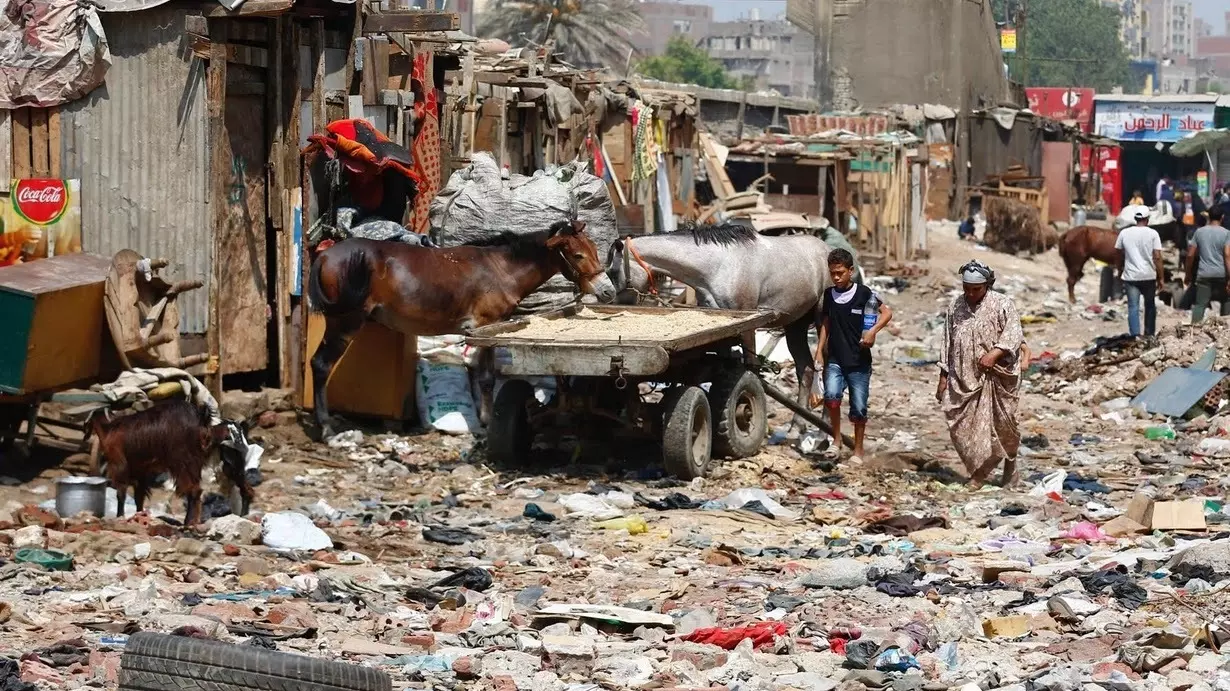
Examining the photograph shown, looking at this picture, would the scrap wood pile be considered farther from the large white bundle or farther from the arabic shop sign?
the arabic shop sign

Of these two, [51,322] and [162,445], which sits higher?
[51,322]

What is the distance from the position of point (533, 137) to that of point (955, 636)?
12.8 m

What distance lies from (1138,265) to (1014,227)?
14.6 meters

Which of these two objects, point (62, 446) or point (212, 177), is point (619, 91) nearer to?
point (212, 177)

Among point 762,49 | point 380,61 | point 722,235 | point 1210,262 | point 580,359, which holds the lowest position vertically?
point 580,359

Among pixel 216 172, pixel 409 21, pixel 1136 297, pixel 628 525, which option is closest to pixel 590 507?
pixel 628 525

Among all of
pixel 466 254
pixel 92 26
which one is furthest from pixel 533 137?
pixel 92 26

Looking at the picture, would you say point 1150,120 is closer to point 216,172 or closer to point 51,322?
point 216,172

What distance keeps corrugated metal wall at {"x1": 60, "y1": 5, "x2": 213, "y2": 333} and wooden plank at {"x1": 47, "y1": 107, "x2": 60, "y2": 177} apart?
0.05 meters

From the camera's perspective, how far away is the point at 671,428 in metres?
11.2

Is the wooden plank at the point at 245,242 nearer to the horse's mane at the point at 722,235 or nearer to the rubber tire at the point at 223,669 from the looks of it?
the horse's mane at the point at 722,235

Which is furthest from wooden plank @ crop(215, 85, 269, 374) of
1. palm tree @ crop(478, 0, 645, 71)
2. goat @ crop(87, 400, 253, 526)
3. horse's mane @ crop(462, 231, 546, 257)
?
palm tree @ crop(478, 0, 645, 71)

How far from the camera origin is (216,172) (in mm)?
11766

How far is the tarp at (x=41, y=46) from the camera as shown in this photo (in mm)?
10844
